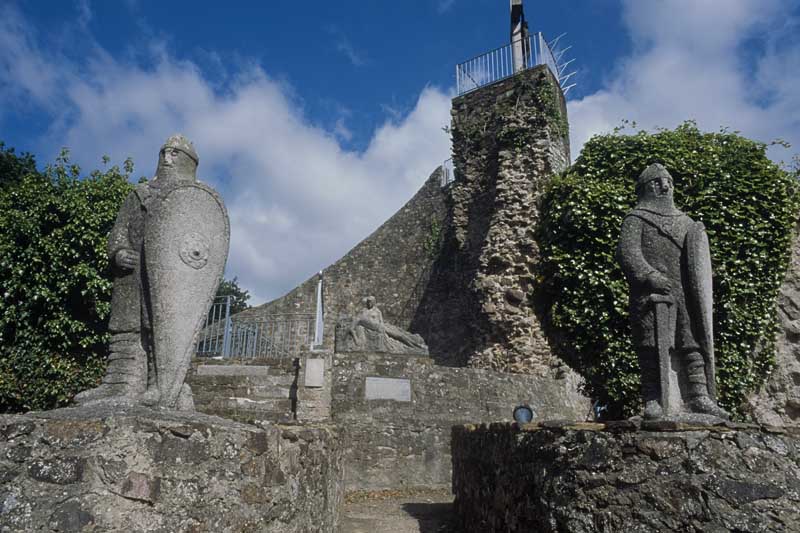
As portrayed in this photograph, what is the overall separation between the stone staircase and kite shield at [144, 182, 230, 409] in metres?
5.97

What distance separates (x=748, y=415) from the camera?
9531 millimetres

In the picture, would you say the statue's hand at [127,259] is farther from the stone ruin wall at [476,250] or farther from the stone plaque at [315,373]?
the stone ruin wall at [476,250]

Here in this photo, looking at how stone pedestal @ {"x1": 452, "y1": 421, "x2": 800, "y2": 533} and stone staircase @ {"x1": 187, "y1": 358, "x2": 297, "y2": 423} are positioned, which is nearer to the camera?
stone pedestal @ {"x1": 452, "y1": 421, "x2": 800, "y2": 533}

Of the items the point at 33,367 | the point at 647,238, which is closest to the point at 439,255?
the point at 33,367

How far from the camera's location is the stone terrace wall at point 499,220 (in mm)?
12766

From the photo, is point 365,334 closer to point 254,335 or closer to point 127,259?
point 254,335

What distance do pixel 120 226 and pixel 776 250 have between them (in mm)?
9666

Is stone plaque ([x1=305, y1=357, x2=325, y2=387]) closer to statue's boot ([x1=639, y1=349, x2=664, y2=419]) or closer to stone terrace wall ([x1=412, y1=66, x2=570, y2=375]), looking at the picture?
stone terrace wall ([x1=412, y1=66, x2=570, y2=375])

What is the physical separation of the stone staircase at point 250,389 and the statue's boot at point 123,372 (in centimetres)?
584

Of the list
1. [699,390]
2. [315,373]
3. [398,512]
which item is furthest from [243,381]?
[699,390]

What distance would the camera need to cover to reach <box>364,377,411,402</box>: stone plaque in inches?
367

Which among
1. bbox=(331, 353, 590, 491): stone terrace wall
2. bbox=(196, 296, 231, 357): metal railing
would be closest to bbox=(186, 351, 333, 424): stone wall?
bbox=(331, 353, 590, 491): stone terrace wall

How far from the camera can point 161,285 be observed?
3.26 m

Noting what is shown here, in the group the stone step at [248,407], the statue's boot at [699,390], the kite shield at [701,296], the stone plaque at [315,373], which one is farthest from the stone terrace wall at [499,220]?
the statue's boot at [699,390]
